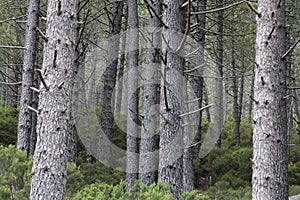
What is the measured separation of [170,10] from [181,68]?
2.35 ft

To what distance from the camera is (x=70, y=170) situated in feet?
19.0

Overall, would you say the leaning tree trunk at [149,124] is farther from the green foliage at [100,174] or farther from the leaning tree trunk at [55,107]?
the leaning tree trunk at [55,107]

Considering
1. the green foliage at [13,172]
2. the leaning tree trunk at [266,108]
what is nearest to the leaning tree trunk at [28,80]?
the green foliage at [13,172]

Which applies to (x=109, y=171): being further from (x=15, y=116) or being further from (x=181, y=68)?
(x=181, y=68)

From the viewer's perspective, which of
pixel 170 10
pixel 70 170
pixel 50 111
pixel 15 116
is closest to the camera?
pixel 50 111

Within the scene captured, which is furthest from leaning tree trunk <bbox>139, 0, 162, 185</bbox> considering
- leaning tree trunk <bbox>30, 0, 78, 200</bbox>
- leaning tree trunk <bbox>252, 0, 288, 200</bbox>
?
leaning tree trunk <bbox>30, 0, 78, 200</bbox>

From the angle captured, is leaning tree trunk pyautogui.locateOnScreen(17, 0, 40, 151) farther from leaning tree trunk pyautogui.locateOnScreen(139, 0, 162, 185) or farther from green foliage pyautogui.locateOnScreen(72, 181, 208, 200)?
green foliage pyautogui.locateOnScreen(72, 181, 208, 200)

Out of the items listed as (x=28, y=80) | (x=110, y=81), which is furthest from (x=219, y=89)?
(x=28, y=80)

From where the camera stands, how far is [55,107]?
3846 millimetres

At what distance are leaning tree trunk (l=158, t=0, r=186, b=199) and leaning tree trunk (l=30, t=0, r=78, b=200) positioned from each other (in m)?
1.11

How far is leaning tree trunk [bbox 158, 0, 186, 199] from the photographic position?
4.33 metres

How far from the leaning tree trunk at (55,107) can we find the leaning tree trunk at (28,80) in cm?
362

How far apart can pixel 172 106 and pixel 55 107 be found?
133 cm

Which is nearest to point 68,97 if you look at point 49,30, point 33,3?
point 49,30
